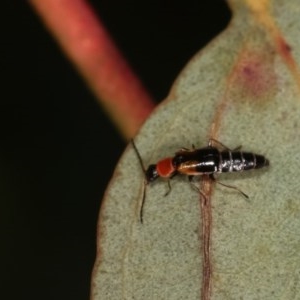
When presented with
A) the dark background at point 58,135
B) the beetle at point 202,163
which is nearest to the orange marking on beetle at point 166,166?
the beetle at point 202,163

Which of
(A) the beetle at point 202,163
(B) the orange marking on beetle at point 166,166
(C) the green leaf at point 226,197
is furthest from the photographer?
(B) the orange marking on beetle at point 166,166

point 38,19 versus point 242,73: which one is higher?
point 38,19

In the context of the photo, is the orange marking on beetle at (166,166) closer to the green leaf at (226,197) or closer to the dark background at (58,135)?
the green leaf at (226,197)

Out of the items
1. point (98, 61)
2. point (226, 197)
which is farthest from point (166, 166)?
point (98, 61)

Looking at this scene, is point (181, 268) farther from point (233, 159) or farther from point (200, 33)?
point (200, 33)

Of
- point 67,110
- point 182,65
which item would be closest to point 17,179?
point 67,110
